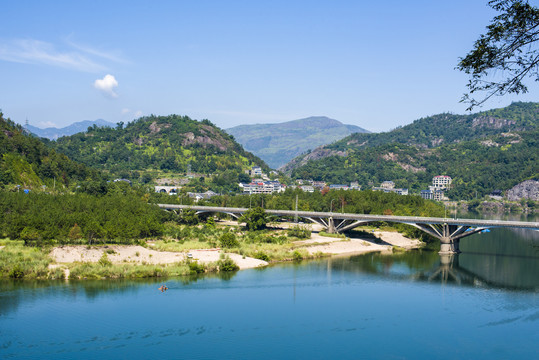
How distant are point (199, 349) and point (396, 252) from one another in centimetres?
4822

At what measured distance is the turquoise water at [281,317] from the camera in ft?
115

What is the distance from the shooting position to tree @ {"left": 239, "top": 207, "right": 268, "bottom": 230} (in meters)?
88.6

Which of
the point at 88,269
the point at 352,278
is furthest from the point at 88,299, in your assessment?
the point at 352,278

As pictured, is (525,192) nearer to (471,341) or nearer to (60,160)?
(60,160)

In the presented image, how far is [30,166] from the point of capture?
370ft

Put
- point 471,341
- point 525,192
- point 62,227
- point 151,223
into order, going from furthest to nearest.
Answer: point 525,192
point 151,223
point 62,227
point 471,341

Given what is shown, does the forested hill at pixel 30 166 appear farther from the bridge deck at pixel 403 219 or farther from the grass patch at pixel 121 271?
the grass patch at pixel 121 271

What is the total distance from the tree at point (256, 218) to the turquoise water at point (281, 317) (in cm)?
2896

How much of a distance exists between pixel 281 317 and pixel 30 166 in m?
89.6

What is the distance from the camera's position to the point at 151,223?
73.2m

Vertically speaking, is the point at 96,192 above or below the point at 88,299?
above

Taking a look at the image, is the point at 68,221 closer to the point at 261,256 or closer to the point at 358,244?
the point at 261,256

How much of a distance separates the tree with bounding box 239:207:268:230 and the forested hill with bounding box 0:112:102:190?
1757 inches

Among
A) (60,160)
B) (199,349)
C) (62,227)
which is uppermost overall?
(60,160)
